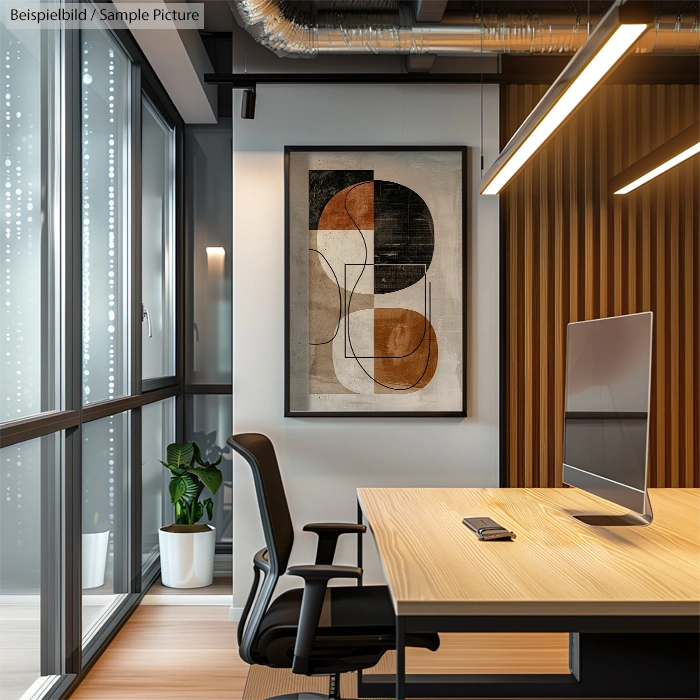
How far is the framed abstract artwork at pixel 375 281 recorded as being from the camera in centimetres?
363

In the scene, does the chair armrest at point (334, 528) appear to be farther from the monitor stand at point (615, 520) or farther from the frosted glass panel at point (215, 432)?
the frosted glass panel at point (215, 432)

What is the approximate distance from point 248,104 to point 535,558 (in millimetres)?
2542

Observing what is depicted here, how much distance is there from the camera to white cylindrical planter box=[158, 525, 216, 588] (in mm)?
3924

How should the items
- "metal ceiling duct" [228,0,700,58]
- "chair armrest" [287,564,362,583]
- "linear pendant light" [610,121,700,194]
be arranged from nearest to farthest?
"chair armrest" [287,564,362,583], "linear pendant light" [610,121,700,194], "metal ceiling duct" [228,0,700,58]

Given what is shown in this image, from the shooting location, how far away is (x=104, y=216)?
321 centimetres

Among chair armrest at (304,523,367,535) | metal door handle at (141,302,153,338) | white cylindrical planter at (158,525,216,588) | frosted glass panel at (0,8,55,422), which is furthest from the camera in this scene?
white cylindrical planter at (158,525,216,588)

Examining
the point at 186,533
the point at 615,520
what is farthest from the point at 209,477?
the point at 615,520

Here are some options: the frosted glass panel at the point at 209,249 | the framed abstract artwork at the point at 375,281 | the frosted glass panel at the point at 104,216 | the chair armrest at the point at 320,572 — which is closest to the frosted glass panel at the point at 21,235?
the frosted glass panel at the point at 104,216

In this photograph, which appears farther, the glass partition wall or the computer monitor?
the glass partition wall

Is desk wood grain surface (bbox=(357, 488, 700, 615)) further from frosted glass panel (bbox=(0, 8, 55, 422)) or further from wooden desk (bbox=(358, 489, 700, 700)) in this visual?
frosted glass panel (bbox=(0, 8, 55, 422))

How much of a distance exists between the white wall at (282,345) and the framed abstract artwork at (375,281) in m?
0.07

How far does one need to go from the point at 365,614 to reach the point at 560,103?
5.24 ft

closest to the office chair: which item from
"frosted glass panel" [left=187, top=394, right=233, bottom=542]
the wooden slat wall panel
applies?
the wooden slat wall panel

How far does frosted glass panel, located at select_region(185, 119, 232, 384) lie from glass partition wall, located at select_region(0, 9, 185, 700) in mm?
461
